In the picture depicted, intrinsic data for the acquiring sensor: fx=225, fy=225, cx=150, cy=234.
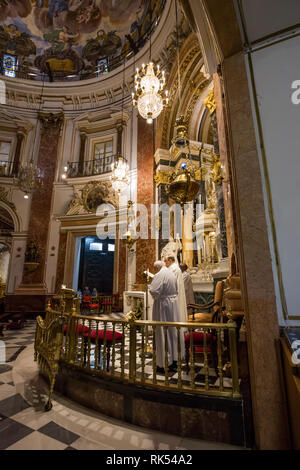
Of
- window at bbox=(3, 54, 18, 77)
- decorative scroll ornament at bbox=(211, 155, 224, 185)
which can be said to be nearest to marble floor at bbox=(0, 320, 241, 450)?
decorative scroll ornament at bbox=(211, 155, 224, 185)

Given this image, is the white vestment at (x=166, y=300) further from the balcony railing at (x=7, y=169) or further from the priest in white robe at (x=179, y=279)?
the balcony railing at (x=7, y=169)

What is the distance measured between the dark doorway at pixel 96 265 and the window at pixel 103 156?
5043 mm

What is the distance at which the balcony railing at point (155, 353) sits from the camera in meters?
2.08

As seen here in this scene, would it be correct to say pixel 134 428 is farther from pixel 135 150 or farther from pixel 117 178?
pixel 135 150

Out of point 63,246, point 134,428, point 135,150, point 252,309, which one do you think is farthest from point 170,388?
point 135,150

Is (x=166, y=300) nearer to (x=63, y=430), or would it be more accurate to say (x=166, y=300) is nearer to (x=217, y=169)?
(x=63, y=430)

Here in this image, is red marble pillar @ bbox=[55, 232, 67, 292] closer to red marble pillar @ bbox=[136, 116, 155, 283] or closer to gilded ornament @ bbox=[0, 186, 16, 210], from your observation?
gilded ornament @ bbox=[0, 186, 16, 210]

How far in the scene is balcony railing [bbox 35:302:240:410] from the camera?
2082 mm

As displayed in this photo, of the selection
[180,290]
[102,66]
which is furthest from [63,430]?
[102,66]

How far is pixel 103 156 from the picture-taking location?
12.2 metres

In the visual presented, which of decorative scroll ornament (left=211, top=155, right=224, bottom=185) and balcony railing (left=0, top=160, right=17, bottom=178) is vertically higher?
balcony railing (left=0, top=160, right=17, bottom=178)

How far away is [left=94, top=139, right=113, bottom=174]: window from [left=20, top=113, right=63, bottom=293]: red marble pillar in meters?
2.10

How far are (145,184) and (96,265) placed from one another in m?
7.87
